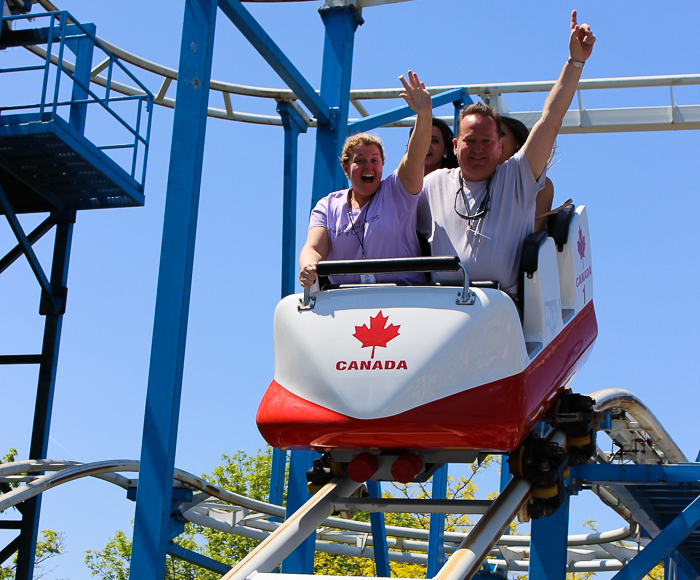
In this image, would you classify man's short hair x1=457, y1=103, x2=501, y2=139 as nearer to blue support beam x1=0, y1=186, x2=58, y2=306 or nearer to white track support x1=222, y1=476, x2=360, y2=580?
white track support x1=222, y1=476, x2=360, y2=580

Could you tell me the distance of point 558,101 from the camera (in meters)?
3.26

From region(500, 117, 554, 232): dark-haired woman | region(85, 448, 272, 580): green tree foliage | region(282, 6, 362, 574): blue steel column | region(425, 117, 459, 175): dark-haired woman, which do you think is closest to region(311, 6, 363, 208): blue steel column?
region(282, 6, 362, 574): blue steel column

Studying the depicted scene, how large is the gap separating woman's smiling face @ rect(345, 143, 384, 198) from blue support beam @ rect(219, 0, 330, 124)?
74.0 inches

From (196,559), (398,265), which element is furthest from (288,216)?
(398,265)

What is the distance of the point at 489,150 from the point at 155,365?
1.90m

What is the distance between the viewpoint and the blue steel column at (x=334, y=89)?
593 cm

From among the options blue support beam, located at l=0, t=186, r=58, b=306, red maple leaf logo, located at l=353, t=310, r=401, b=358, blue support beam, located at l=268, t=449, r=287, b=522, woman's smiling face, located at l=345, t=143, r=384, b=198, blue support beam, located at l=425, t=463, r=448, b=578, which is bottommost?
blue support beam, located at l=425, t=463, r=448, b=578

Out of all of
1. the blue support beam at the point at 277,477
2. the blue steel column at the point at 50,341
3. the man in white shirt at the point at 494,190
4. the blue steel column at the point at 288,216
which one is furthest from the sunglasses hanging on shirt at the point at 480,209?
the blue support beam at the point at 277,477

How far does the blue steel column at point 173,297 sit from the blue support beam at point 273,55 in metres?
0.51

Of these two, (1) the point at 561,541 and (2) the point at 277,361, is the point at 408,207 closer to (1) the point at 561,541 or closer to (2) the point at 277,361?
(2) the point at 277,361

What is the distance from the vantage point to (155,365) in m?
4.16

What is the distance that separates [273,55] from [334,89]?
750mm

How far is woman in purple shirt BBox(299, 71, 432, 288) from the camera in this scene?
336 cm

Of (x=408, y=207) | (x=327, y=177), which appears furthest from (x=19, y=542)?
(x=408, y=207)
